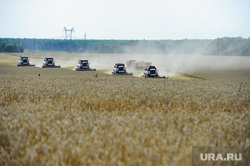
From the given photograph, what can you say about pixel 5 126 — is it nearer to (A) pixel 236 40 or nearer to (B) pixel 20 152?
(B) pixel 20 152

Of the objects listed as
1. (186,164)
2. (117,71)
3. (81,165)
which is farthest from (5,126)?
(117,71)

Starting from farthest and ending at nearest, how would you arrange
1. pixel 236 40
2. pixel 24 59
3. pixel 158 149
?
1. pixel 236 40
2. pixel 24 59
3. pixel 158 149

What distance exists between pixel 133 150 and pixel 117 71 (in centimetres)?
3627

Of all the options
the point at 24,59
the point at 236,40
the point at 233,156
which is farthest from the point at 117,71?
the point at 236,40

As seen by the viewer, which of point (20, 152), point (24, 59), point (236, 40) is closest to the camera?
point (20, 152)

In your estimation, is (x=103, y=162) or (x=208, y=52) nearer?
(x=103, y=162)

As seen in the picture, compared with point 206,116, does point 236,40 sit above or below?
above

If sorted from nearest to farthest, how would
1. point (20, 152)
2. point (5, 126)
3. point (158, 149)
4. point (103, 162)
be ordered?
point (103, 162)
point (158, 149)
point (20, 152)
point (5, 126)

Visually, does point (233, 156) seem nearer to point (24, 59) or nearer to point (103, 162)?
point (103, 162)

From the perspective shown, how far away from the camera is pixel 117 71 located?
1612 inches

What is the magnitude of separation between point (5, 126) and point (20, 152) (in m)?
1.38

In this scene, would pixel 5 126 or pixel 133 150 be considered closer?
pixel 133 150

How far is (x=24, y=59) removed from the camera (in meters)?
58.4

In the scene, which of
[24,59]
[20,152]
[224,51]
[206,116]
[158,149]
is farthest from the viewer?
[224,51]
